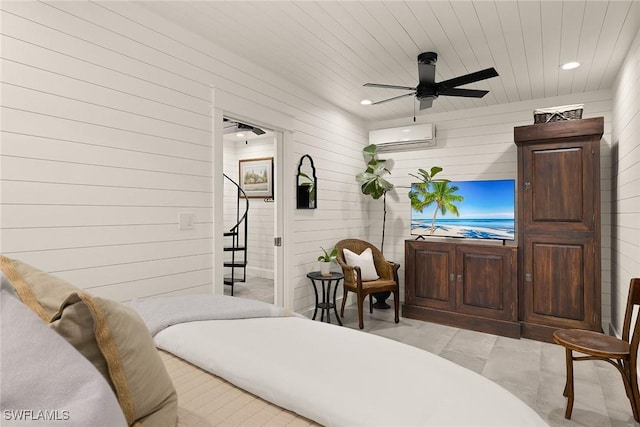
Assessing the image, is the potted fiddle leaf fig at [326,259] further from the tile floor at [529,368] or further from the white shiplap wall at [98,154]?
the white shiplap wall at [98,154]

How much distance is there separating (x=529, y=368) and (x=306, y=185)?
267cm

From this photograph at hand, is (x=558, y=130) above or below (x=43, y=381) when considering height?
above

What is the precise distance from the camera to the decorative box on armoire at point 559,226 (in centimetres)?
337

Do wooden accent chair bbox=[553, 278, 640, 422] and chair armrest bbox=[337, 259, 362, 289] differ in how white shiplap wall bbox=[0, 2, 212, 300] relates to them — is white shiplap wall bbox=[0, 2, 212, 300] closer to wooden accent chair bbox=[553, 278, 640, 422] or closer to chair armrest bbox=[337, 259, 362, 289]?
chair armrest bbox=[337, 259, 362, 289]

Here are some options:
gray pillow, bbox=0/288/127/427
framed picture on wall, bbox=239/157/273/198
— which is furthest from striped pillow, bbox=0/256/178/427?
framed picture on wall, bbox=239/157/273/198

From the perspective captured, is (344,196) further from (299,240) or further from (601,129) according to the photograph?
(601,129)

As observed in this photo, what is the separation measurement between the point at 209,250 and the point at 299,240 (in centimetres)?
123

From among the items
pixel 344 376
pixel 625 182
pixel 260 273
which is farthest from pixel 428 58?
pixel 260 273

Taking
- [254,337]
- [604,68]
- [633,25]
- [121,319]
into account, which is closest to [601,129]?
[604,68]

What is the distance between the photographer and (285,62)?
3283mm

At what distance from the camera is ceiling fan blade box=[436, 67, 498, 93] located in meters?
2.74

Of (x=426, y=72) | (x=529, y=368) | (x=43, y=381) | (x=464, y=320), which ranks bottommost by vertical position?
(x=529, y=368)

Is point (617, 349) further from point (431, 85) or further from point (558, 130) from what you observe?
point (431, 85)

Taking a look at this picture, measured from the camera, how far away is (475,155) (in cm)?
458
